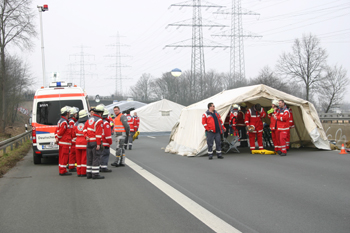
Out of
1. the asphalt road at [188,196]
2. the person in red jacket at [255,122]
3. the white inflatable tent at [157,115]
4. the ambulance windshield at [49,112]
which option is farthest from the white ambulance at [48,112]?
the white inflatable tent at [157,115]

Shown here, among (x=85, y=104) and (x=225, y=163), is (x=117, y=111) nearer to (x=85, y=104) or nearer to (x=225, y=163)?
(x=85, y=104)

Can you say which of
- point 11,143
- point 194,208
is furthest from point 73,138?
point 11,143

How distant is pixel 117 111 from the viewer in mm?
13125

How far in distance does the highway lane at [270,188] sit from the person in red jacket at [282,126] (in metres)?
0.56

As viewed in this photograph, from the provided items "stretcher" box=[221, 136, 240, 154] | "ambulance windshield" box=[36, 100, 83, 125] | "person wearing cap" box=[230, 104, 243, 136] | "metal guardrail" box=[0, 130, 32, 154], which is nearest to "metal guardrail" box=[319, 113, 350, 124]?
"person wearing cap" box=[230, 104, 243, 136]

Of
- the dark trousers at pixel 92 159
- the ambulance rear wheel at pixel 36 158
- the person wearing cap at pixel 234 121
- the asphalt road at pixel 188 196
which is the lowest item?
the ambulance rear wheel at pixel 36 158

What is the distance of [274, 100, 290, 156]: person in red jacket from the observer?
1355cm

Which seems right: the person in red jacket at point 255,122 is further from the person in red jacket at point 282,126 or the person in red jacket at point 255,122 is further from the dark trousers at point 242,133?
the dark trousers at point 242,133

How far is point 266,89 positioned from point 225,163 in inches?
174

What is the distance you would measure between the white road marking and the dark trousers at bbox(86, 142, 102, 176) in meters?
1.26

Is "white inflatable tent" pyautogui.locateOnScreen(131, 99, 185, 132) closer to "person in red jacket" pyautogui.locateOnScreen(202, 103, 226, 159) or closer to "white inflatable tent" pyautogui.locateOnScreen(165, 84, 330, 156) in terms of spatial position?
"white inflatable tent" pyautogui.locateOnScreen(165, 84, 330, 156)

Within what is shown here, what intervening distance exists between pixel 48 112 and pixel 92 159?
452 centimetres

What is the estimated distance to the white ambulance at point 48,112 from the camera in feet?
42.2

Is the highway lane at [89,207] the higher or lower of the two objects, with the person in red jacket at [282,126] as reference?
lower
